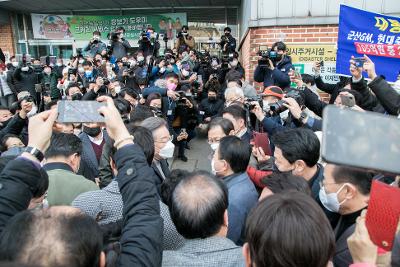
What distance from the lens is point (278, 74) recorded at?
4727mm

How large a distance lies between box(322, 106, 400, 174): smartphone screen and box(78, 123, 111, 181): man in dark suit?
242 centimetres

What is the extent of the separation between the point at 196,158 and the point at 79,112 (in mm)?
4608

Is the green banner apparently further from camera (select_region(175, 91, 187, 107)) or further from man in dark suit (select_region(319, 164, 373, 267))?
man in dark suit (select_region(319, 164, 373, 267))

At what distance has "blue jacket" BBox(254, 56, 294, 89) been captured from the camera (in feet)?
15.5

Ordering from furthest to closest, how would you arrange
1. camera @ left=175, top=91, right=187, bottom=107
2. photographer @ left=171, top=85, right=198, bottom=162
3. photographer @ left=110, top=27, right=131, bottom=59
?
photographer @ left=110, top=27, right=131, bottom=59 < photographer @ left=171, top=85, right=198, bottom=162 < camera @ left=175, top=91, right=187, bottom=107

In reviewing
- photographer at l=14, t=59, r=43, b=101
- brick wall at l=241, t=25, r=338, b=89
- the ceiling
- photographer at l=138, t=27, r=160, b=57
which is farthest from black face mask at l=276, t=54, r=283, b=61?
the ceiling

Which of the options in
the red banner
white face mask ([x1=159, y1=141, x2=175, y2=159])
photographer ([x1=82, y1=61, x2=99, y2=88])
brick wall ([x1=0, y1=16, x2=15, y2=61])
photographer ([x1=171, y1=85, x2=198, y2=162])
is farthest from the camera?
brick wall ([x1=0, y1=16, x2=15, y2=61])

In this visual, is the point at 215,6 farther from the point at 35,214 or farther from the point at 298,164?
the point at 35,214

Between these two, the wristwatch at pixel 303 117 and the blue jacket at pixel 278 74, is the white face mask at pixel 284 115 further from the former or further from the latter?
the blue jacket at pixel 278 74

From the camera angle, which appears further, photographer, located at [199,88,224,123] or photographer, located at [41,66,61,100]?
photographer, located at [41,66,61,100]

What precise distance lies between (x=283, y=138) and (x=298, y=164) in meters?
0.20

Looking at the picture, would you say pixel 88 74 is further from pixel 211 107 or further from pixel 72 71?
pixel 211 107

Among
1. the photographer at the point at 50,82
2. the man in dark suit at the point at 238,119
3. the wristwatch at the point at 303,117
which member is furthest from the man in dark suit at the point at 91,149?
the photographer at the point at 50,82

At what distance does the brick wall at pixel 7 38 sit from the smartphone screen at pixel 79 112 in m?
14.3
